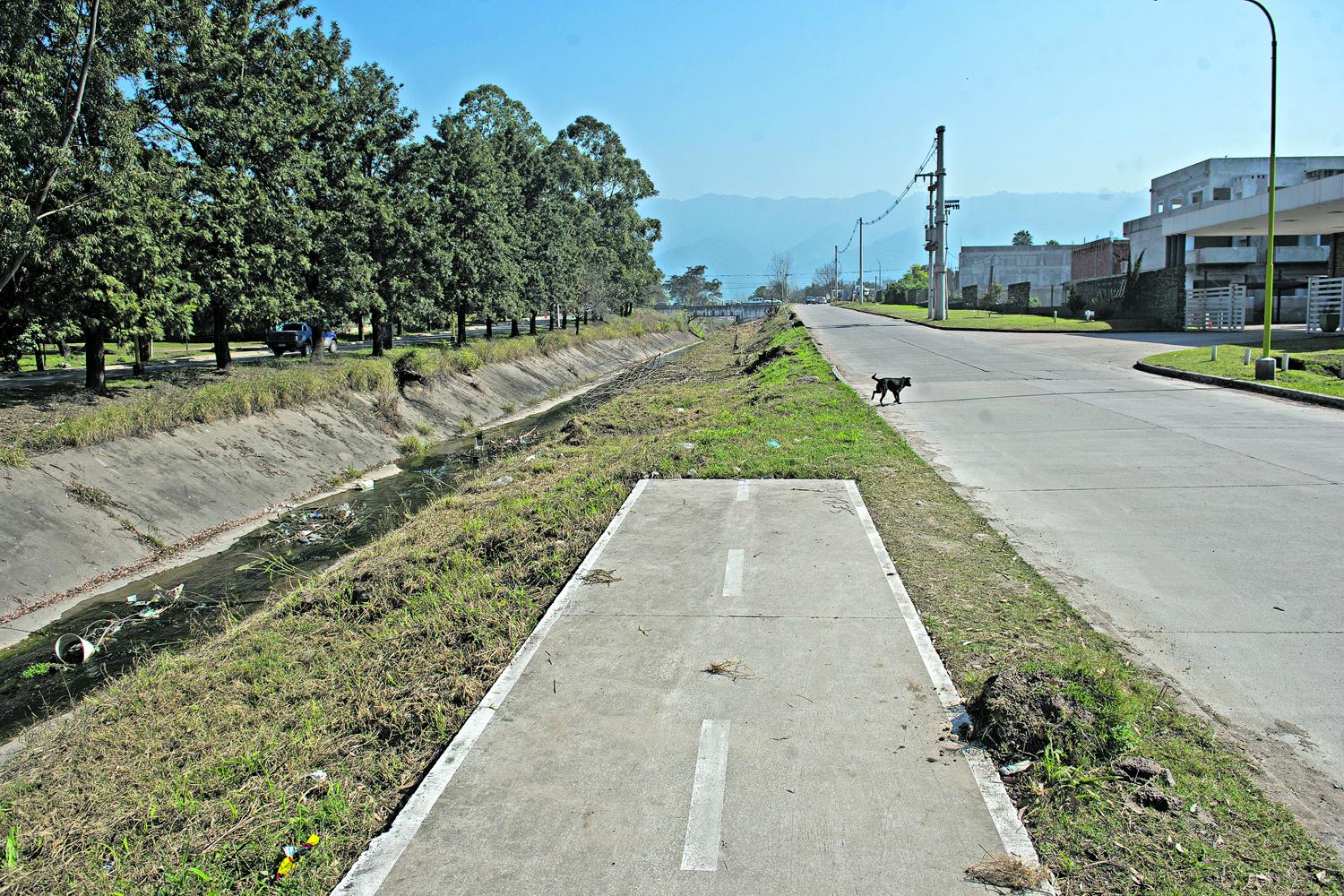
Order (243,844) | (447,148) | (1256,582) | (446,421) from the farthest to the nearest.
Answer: (447,148)
(446,421)
(1256,582)
(243,844)

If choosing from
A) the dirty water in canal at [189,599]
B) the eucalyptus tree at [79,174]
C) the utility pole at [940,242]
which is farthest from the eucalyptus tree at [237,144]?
the utility pole at [940,242]

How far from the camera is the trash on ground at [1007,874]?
3.32 meters

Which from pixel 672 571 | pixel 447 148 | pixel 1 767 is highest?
pixel 447 148

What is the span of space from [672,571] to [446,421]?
21495mm

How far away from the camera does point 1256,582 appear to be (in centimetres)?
652

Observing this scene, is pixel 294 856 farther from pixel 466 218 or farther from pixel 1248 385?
pixel 466 218

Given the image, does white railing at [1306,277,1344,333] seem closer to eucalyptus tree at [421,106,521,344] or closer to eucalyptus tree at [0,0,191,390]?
eucalyptus tree at [421,106,521,344]

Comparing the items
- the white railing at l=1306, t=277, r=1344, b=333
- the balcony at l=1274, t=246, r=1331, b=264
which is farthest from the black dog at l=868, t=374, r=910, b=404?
the balcony at l=1274, t=246, r=1331, b=264

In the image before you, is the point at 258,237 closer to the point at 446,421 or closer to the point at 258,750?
the point at 446,421

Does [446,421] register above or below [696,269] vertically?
below

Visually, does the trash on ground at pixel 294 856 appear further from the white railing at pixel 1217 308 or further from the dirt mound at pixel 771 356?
the white railing at pixel 1217 308

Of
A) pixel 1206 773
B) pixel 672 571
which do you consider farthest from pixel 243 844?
pixel 1206 773

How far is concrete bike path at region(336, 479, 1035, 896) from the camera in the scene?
350cm

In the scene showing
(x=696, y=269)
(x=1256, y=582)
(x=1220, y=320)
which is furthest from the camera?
(x=696, y=269)
